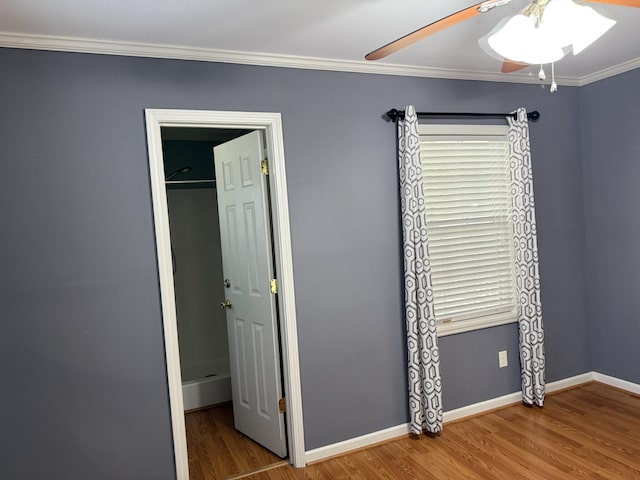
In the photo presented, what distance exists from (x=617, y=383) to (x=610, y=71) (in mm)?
2377

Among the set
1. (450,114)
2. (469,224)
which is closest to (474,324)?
(469,224)

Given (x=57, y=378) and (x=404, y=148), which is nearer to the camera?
(x=57, y=378)

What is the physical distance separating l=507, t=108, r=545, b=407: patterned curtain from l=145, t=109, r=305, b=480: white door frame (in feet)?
5.57

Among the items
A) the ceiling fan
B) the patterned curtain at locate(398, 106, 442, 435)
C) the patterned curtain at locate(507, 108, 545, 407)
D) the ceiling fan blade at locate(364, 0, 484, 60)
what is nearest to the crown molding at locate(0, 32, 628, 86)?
the patterned curtain at locate(398, 106, 442, 435)

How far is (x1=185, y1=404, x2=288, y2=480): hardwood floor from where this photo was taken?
3035 millimetres

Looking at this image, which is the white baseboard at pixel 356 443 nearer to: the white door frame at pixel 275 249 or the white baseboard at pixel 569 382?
the white door frame at pixel 275 249

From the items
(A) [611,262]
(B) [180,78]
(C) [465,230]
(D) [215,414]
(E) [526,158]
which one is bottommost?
(D) [215,414]

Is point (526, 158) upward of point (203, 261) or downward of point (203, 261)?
upward

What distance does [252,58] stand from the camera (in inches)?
110

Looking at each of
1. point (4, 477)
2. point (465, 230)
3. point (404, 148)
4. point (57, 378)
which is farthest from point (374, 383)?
point (4, 477)

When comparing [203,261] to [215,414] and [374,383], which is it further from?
[374,383]

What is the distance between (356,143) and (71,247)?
1733 mm

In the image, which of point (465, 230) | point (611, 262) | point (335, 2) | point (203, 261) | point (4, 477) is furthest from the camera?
point (203, 261)

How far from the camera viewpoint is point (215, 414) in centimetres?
388
